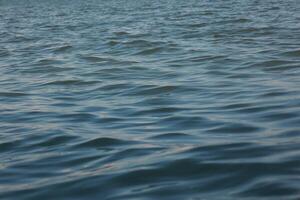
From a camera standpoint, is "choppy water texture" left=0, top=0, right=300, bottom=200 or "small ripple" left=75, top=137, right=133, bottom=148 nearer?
"choppy water texture" left=0, top=0, right=300, bottom=200

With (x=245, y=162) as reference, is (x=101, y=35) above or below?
below

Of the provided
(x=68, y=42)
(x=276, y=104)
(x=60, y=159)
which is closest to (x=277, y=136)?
(x=276, y=104)

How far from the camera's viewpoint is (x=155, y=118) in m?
8.18

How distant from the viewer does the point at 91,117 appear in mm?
8492

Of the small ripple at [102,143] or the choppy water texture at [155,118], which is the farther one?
the small ripple at [102,143]

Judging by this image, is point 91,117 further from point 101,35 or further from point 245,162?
point 101,35

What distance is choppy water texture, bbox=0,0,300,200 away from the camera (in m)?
5.61

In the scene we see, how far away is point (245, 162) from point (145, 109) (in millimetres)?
3030

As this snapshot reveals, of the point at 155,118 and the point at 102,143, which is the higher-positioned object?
the point at 102,143

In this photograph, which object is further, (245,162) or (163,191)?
(245,162)

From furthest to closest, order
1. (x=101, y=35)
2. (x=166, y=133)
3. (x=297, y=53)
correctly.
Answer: (x=101, y=35), (x=297, y=53), (x=166, y=133)

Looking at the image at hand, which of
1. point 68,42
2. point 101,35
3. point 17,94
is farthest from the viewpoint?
point 101,35

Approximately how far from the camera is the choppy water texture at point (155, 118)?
18.4 feet

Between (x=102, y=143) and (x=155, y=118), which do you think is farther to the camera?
(x=155, y=118)
